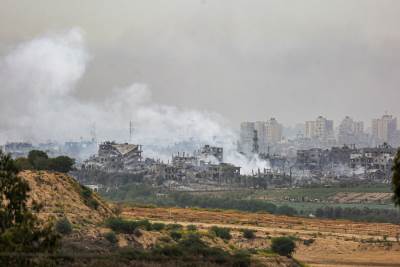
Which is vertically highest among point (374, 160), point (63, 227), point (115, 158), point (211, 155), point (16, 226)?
point (211, 155)

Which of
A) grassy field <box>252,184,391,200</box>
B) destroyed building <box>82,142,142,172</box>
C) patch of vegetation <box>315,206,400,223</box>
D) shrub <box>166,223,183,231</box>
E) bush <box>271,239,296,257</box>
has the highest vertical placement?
destroyed building <box>82,142,142,172</box>

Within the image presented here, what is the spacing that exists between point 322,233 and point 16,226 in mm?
38750

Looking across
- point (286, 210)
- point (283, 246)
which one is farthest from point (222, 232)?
point (286, 210)

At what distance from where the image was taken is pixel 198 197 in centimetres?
11775

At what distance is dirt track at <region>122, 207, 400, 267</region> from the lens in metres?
53.2

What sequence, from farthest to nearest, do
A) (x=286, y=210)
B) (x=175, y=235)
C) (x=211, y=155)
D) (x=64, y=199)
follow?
→ (x=211, y=155)
(x=286, y=210)
(x=64, y=199)
(x=175, y=235)

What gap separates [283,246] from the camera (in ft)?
176

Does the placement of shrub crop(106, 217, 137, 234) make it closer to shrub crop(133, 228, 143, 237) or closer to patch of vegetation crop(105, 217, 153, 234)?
patch of vegetation crop(105, 217, 153, 234)

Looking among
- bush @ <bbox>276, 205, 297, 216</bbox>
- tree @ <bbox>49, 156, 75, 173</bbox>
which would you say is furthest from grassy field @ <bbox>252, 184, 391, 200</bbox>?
tree @ <bbox>49, 156, 75, 173</bbox>

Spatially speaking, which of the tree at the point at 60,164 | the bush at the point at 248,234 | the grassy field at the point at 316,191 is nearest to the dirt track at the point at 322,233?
the bush at the point at 248,234

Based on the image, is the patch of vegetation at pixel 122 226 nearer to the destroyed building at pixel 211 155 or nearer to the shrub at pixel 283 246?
the shrub at pixel 283 246

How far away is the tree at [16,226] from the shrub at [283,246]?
22263mm

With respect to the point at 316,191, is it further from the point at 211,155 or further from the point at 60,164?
the point at 60,164

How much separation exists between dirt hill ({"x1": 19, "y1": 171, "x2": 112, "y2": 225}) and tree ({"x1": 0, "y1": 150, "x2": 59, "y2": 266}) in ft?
56.0
